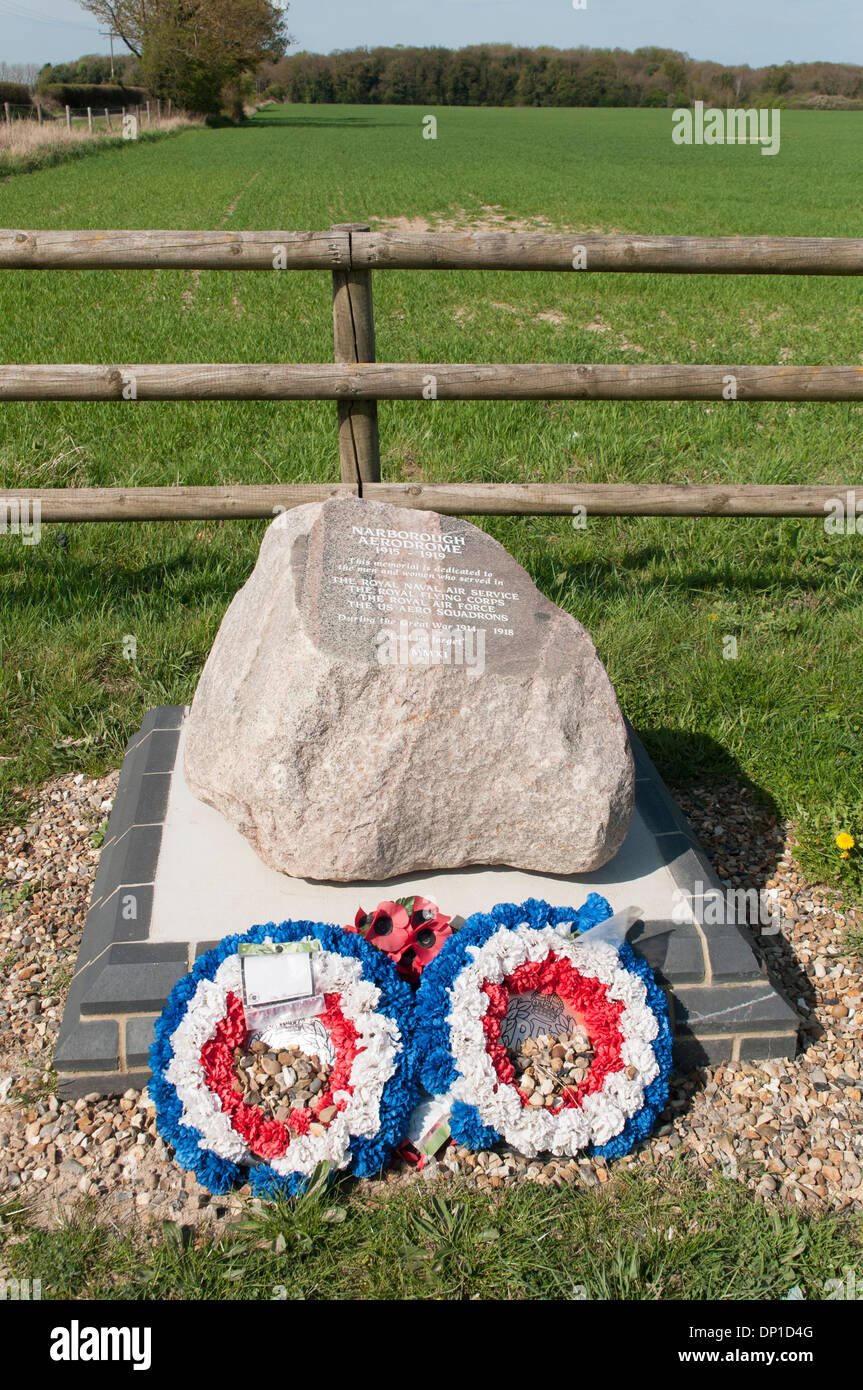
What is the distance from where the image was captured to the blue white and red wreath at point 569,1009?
243cm

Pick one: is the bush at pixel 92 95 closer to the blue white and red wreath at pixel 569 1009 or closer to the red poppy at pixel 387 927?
the red poppy at pixel 387 927

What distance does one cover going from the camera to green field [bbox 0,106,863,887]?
3.98 m

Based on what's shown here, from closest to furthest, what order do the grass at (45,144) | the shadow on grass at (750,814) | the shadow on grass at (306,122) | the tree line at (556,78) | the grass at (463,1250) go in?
the grass at (463,1250)
the shadow on grass at (750,814)
the grass at (45,144)
the shadow on grass at (306,122)
the tree line at (556,78)

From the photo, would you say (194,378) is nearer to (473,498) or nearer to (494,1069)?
(473,498)

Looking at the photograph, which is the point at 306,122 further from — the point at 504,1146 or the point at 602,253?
the point at 504,1146

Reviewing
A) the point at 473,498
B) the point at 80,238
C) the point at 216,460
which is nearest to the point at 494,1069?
the point at 473,498

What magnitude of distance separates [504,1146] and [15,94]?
2227 inches

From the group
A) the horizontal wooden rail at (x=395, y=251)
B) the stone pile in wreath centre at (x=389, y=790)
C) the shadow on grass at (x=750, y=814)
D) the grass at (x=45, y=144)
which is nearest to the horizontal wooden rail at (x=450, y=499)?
the horizontal wooden rail at (x=395, y=251)

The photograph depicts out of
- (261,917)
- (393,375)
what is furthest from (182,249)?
(261,917)

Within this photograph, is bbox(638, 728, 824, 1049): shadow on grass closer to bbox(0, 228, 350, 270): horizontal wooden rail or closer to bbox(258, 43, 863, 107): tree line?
bbox(0, 228, 350, 270): horizontal wooden rail

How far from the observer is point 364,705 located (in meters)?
2.59

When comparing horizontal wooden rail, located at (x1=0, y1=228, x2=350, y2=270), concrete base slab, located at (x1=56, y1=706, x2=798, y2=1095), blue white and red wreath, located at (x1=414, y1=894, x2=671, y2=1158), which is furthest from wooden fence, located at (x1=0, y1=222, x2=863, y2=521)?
blue white and red wreath, located at (x1=414, y1=894, x2=671, y2=1158)

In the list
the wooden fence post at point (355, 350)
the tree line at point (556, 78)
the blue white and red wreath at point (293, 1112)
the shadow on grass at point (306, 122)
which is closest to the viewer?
the blue white and red wreath at point (293, 1112)

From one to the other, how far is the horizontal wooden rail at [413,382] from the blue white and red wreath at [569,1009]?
2.30 metres
